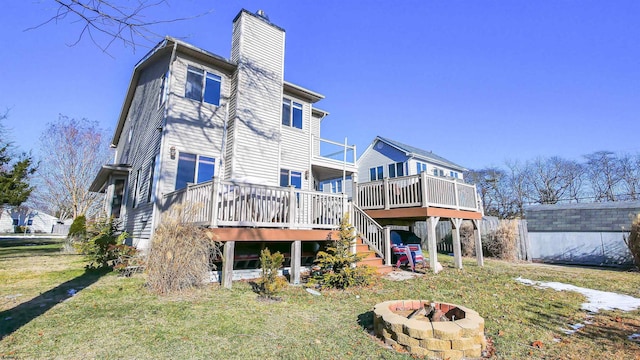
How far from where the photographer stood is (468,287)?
7664 millimetres

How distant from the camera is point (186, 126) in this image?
1057 cm

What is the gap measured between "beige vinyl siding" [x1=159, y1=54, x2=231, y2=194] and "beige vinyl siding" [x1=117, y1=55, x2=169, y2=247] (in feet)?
2.33

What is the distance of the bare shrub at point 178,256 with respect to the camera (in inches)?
243

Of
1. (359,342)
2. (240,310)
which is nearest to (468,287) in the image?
(359,342)

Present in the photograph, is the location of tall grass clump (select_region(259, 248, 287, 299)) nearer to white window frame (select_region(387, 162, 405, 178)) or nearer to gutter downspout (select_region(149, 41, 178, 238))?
gutter downspout (select_region(149, 41, 178, 238))

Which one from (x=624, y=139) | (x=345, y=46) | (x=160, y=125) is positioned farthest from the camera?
(x=624, y=139)

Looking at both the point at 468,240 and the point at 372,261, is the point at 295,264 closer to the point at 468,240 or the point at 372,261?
the point at 372,261

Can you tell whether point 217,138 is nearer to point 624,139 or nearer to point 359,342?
point 359,342

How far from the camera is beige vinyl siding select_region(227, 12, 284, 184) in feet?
36.6

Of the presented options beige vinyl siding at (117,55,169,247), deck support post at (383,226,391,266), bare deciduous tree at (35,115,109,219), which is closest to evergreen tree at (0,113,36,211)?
bare deciduous tree at (35,115,109,219)

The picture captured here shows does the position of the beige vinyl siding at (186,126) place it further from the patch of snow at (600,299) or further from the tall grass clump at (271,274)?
the patch of snow at (600,299)

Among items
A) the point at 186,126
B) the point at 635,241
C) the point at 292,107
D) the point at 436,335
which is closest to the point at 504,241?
the point at 635,241

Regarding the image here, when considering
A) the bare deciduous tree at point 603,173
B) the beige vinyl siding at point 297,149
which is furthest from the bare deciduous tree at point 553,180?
the beige vinyl siding at point 297,149

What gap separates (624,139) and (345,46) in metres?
40.2
